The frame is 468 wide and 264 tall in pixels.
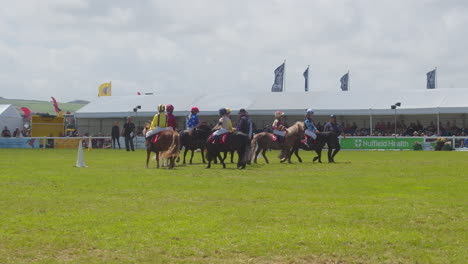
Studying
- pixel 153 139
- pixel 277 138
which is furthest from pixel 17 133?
pixel 153 139

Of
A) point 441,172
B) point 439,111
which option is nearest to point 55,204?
point 441,172

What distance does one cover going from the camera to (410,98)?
4350 centimetres

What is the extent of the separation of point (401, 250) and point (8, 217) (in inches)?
213

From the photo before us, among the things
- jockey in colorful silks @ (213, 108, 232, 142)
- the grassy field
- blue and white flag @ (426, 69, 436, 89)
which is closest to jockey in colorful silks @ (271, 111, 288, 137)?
jockey in colorful silks @ (213, 108, 232, 142)

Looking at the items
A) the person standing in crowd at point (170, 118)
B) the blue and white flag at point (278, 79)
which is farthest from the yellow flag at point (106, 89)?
the person standing in crowd at point (170, 118)

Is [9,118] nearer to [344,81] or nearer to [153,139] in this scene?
[344,81]

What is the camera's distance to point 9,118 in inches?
2143

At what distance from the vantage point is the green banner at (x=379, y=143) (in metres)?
39.8

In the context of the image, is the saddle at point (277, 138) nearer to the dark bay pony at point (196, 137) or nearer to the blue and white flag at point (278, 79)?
the dark bay pony at point (196, 137)

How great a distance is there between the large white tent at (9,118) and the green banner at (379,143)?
29.4 meters

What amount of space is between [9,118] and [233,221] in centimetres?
4993

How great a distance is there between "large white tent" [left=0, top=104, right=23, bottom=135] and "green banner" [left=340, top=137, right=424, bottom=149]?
96.3ft

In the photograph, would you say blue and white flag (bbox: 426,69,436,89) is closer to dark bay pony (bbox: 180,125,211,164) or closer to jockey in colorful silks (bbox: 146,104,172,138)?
dark bay pony (bbox: 180,125,211,164)

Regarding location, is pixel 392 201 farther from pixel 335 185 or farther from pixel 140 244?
pixel 140 244
